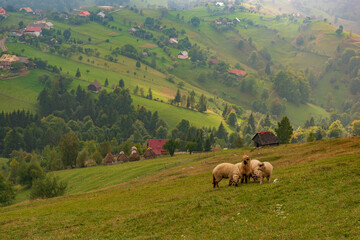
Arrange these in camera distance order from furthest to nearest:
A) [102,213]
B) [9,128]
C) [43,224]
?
[9,128] < [102,213] < [43,224]

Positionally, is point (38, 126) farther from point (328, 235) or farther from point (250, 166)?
point (328, 235)

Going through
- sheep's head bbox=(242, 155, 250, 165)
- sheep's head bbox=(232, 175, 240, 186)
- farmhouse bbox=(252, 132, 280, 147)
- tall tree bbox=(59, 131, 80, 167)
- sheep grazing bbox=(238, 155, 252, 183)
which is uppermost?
sheep's head bbox=(242, 155, 250, 165)

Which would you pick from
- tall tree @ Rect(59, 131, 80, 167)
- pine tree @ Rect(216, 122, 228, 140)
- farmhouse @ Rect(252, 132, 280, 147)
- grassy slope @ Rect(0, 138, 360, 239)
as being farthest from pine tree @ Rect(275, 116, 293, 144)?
pine tree @ Rect(216, 122, 228, 140)

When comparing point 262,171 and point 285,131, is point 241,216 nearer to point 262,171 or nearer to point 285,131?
point 262,171

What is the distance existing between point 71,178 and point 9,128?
101673 millimetres

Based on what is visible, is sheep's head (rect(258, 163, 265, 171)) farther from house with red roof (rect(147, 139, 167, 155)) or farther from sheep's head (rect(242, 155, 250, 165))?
house with red roof (rect(147, 139, 167, 155))

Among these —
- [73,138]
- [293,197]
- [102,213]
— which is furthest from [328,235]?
[73,138]

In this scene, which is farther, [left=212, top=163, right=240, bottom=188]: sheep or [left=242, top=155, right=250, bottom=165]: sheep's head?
[left=212, top=163, right=240, bottom=188]: sheep

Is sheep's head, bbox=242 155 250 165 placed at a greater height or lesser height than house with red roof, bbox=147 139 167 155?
greater

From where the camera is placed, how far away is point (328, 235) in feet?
60.0

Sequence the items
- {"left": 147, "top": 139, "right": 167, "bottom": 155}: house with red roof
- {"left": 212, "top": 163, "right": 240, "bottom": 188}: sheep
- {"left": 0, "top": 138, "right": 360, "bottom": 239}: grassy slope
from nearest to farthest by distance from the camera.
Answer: {"left": 0, "top": 138, "right": 360, "bottom": 239}: grassy slope
{"left": 212, "top": 163, "right": 240, "bottom": 188}: sheep
{"left": 147, "top": 139, "right": 167, "bottom": 155}: house with red roof

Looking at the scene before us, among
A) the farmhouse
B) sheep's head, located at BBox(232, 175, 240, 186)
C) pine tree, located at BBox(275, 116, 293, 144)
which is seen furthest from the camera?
pine tree, located at BBox(275, 116, 293, 144)

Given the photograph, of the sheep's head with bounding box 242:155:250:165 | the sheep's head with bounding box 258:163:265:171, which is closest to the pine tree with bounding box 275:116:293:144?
the sheep's head with bounding box 258:163:265:171

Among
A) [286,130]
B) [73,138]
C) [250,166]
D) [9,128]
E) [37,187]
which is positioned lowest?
[9,128]
